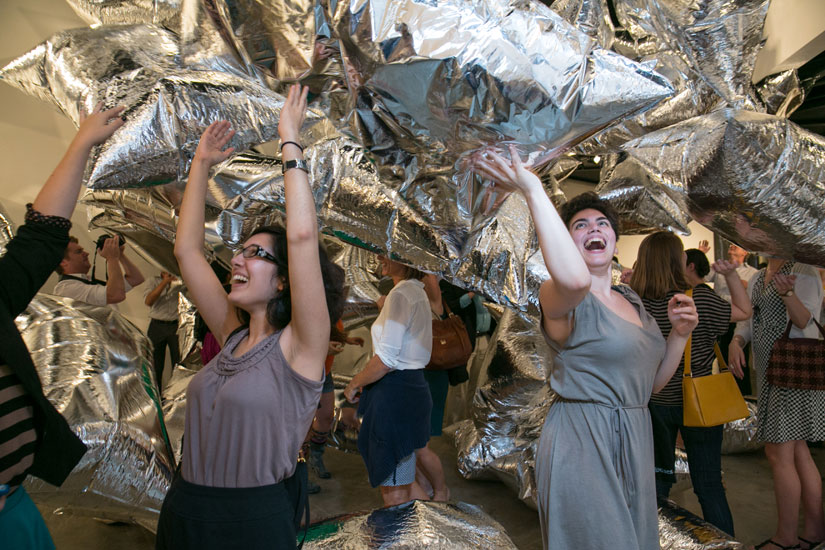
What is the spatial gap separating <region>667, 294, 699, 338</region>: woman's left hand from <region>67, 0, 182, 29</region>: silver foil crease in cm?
147

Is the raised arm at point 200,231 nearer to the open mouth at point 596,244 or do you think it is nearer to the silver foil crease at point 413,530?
the silver foil crease at point 413,530

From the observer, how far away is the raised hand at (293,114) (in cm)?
112

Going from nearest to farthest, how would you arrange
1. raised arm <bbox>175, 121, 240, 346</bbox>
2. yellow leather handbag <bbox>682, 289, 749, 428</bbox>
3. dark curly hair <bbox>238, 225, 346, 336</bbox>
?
dark curly hair <bbox>238, 225, 346, 336</bbox>, raised arm <bbox>175, 121, 240, 346</bbox>, yellow leather handbag <bbox>682, 289, 749, 428</bbox>

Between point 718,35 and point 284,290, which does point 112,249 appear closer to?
point 284,290

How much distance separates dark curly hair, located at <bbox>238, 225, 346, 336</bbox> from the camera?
1.17 metres

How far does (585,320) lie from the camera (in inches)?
49.7

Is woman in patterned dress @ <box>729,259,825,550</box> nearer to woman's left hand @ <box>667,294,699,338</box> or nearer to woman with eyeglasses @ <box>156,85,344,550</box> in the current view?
woman's left hand @ <box>667,294,699,338</box>

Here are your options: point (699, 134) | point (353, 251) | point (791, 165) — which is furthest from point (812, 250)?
point (353, 251)

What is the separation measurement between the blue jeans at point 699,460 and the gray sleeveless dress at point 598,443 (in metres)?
0.81

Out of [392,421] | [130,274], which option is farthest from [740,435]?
[130,274]

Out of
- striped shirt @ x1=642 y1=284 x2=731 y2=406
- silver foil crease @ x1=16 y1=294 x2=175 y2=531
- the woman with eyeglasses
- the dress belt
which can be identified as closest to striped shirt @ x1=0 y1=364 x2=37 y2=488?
the woman with eyeglasses

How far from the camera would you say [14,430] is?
90 centimetres

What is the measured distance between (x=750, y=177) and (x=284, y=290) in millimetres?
1147

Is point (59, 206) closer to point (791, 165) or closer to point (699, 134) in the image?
point (699, 134)
